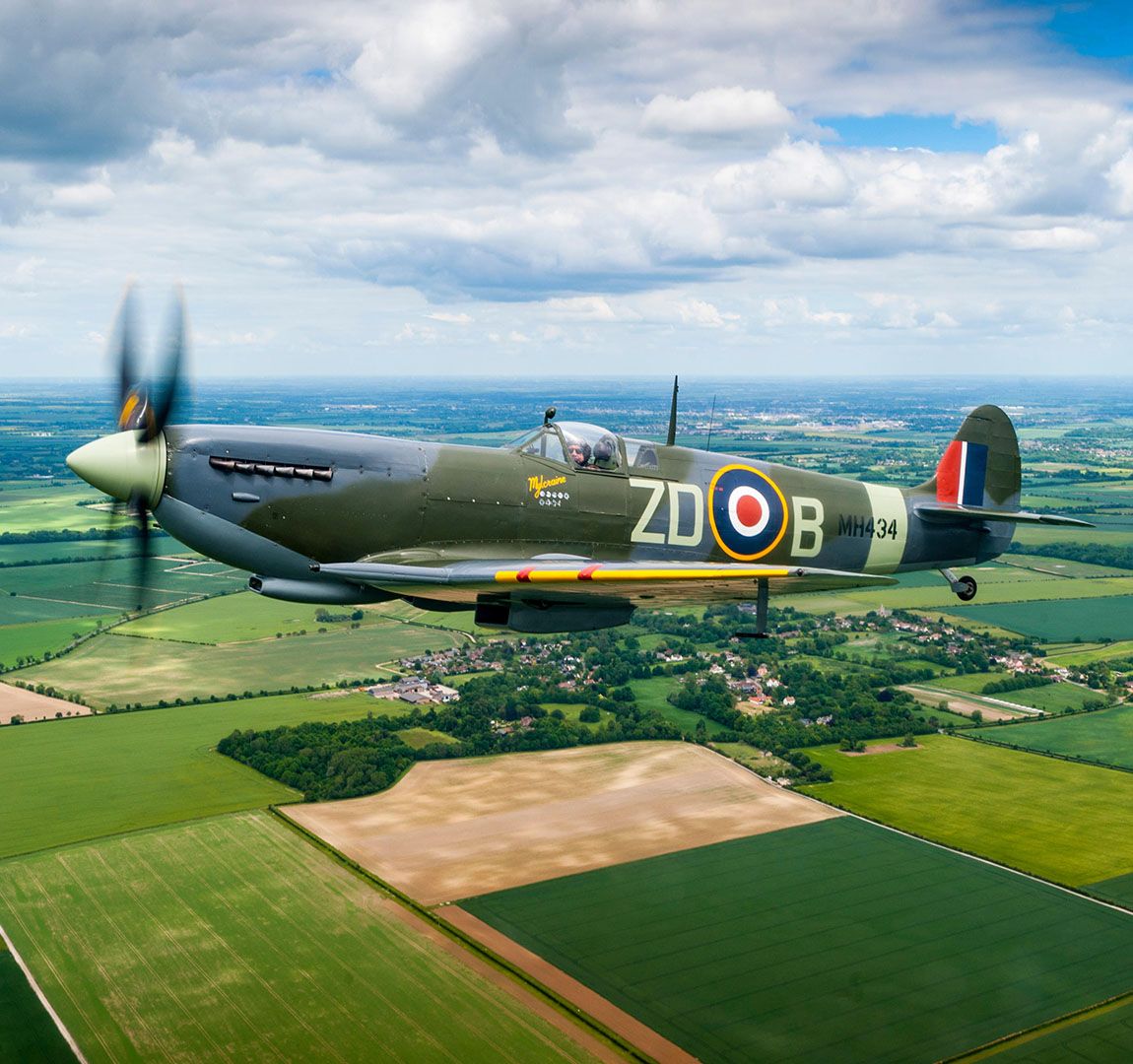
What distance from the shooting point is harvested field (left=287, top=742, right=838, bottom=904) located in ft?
112

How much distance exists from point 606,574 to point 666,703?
4297 cm

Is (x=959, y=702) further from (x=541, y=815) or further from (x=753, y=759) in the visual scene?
(x=541, y=815)

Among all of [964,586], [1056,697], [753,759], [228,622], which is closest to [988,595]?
[1056,697]

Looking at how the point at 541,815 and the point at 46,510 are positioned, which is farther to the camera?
the point at 46,510

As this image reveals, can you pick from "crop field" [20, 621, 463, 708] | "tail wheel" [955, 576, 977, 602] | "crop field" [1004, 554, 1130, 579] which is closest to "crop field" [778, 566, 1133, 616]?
"crop field" [1004, 554, 1130, 579]

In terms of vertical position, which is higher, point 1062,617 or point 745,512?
point 745,512

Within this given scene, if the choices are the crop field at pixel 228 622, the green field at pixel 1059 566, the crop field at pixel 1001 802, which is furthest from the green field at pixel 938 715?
the green field at pixel 1059 566

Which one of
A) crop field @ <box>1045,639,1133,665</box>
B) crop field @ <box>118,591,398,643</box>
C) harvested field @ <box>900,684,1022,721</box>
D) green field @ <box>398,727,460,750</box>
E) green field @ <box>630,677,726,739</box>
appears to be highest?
crop field @ <box>1045,639,1133,665</box>

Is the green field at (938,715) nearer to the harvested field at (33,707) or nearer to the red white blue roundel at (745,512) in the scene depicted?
the red white blue roundel at (745,512)

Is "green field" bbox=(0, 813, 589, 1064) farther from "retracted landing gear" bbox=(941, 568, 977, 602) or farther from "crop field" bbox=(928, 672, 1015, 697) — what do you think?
"crop field" bbox=(928, 672, 1015, 697)

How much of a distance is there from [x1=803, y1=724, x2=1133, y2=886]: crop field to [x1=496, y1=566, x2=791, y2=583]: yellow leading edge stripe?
94.4 ft

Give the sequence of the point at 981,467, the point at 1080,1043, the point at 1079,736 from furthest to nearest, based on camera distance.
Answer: the point at 1079,736 < the point at 1080,1043 < the point at 981,467

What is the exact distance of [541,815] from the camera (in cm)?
3812

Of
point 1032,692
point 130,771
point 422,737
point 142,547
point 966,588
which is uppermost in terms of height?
point 142,547
